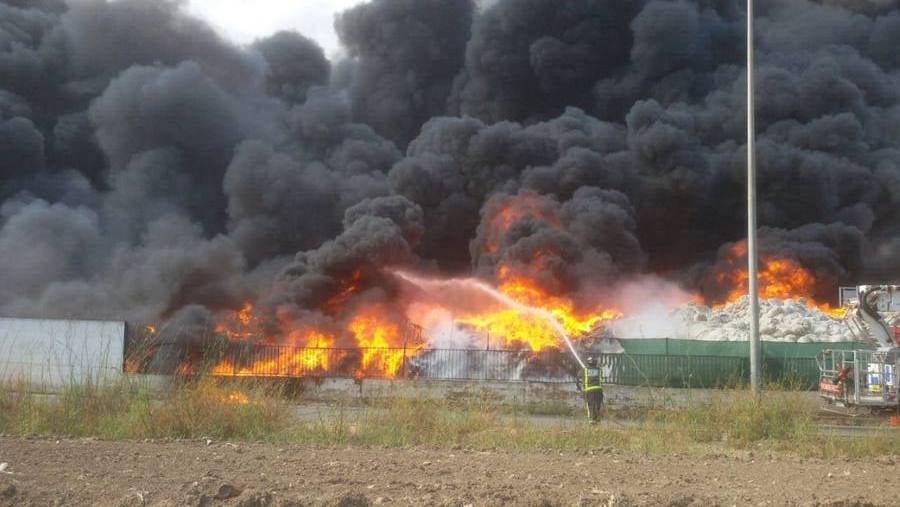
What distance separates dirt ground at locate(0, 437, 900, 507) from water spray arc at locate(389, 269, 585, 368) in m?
20.5

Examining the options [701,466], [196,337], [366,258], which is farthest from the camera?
[366,258]

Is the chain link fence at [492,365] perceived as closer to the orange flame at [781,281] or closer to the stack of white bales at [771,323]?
the stack of white bales at [771,323]

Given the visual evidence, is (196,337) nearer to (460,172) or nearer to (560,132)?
(460,172)

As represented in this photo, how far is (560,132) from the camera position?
142 feet

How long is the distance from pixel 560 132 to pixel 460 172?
5.86m

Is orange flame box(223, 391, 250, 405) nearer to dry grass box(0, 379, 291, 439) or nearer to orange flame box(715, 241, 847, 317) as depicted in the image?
dry grass box(0, 379, 291, 439)

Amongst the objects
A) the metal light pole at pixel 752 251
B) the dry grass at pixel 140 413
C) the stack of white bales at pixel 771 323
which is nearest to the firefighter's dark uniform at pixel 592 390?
the metal light pole at pixel 752 251

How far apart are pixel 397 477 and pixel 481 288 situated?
1073 inches

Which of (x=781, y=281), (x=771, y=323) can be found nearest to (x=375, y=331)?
(x=771, y=323)

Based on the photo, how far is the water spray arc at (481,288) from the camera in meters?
31.7

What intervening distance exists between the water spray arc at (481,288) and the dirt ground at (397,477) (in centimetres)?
2052

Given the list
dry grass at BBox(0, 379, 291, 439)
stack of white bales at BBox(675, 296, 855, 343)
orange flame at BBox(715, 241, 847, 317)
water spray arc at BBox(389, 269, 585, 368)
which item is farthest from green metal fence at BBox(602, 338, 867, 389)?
dry grass at BBox(0, 379, 291, 439)

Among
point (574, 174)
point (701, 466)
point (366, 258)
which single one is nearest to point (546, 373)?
point (366, 258)

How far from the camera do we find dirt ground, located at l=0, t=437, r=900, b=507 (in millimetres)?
6613
